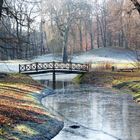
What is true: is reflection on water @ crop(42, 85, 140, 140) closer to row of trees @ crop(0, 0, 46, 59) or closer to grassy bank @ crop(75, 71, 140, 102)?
grassy bank @ crop(75, 71, 140, 102)

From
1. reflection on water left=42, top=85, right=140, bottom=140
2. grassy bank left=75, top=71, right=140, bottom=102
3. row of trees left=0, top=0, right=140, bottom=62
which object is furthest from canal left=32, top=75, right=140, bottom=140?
row of trees left=0, top=0, right=140, bottom=62

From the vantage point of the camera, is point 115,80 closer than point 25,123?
Answer: No

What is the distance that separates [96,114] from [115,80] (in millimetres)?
23592

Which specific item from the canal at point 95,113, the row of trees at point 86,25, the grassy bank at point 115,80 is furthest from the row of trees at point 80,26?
the canal at point 95,113

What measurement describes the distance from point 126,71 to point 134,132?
1518 inches

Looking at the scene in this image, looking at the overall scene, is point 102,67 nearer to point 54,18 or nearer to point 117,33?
point 54,18

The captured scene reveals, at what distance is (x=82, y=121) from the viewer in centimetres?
2867

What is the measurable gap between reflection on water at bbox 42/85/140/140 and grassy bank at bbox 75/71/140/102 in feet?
7.12

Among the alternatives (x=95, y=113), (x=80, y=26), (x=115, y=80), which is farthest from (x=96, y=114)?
(x=80, y=26)

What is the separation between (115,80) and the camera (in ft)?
180


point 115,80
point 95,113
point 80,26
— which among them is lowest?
point 95,113

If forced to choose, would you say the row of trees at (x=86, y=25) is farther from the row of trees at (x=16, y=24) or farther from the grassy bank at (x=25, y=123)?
the grassy bank at (x=25, y=123)

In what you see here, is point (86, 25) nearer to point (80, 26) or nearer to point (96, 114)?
point (80, 26)

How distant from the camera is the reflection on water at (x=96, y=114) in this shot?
24.4m
